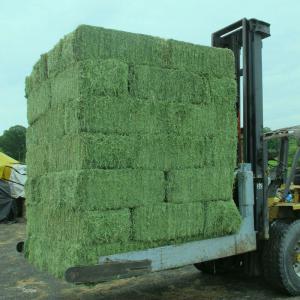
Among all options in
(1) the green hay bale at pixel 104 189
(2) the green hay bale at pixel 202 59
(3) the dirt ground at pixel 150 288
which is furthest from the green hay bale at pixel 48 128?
(3) the dirt ground at pixel 150 288

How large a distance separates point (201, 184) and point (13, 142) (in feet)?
160

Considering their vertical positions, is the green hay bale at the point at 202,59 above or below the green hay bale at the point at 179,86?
above

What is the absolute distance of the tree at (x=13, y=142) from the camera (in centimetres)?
5066

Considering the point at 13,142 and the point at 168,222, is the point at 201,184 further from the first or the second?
the point at 13,142

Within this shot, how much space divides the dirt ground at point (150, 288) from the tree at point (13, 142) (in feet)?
143

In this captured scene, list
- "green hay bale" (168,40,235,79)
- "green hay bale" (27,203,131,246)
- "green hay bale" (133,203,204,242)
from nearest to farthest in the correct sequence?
"green hay bale" (27,203,131,246) < "green hay bale" (133,203,204,242) < "green hay bale" (168,40,235,79)

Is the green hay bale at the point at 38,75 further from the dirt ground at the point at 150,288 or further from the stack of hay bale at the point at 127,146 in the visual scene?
the dirt ground at the point at 150,288

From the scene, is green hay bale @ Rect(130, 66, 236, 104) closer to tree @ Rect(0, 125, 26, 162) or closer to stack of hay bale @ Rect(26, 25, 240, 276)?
stack of hay bale @ Rect(26, 25, 240, 276)

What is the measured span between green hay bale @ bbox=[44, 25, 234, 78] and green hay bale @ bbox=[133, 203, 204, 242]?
150cm

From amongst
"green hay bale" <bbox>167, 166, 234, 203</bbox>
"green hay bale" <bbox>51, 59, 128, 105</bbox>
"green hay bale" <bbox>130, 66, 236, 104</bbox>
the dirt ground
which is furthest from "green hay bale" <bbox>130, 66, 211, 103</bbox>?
the dirt ground

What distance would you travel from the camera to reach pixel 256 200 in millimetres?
6188

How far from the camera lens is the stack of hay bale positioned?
478 cm

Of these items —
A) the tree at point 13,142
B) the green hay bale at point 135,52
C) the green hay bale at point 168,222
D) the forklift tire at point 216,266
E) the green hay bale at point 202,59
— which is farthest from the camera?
the tree at point 13,142


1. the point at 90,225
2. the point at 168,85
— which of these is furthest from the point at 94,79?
the point at 90,225
